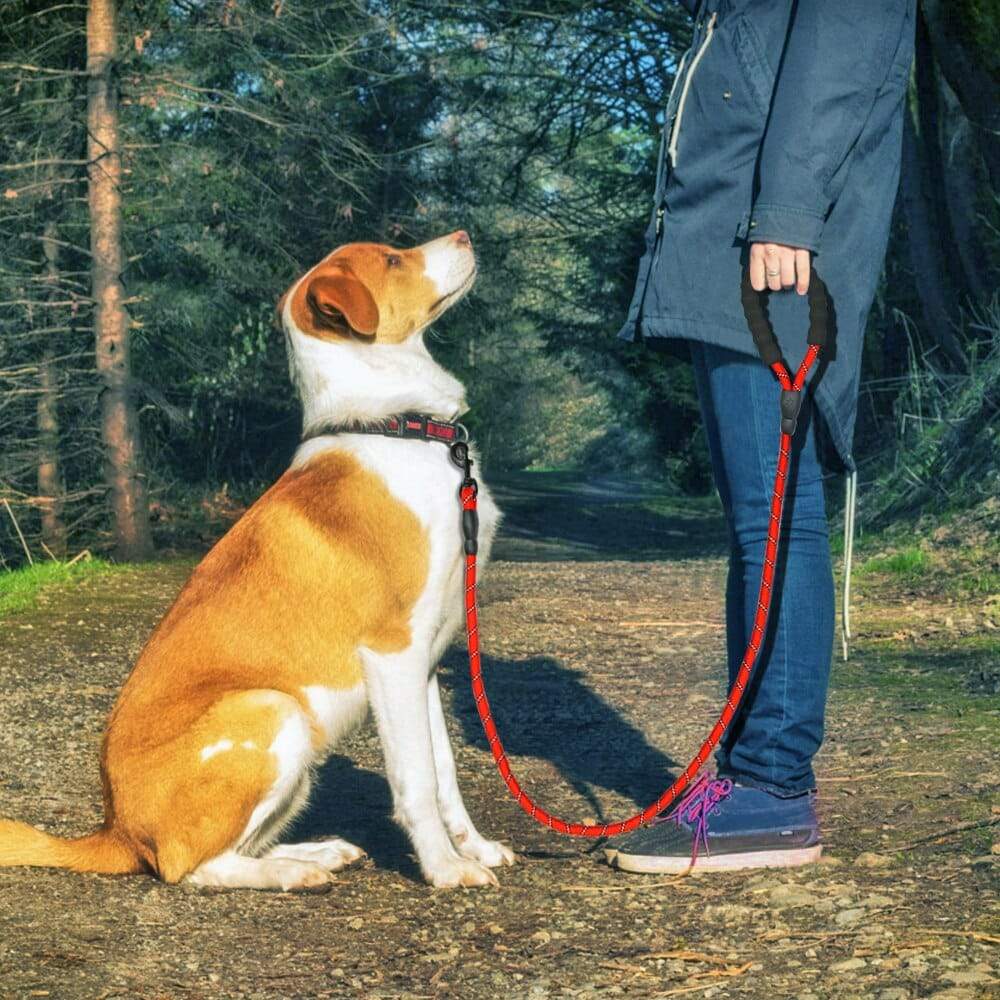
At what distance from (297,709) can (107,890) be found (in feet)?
2.27

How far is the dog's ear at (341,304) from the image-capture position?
4160 mm

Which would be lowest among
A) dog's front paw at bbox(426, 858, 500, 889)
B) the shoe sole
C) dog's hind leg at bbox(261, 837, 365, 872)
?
dog's hind leg at bbox(261, 837, 365, 872)

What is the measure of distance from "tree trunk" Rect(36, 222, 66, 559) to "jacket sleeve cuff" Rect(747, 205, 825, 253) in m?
12.3

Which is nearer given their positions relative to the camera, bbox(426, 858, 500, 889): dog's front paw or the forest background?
bbox(426, 858, 500, 889): dog's front paw

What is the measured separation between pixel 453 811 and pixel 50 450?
13.0 meters

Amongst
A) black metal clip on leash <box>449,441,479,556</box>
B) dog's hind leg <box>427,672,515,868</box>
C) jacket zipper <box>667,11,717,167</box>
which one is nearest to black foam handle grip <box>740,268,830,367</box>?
jacket zipper <box>667,11,717,167</box>

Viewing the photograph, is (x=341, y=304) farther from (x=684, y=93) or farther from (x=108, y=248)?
(x=108, y=248)

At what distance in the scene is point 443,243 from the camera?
14.9 feet

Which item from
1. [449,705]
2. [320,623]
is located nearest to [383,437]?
[320,623]

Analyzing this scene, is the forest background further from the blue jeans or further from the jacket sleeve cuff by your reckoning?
the jacket sleeve cuff

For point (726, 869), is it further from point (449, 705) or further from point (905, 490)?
point (905, 490)

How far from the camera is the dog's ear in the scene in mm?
4160

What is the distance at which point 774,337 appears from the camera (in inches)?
141

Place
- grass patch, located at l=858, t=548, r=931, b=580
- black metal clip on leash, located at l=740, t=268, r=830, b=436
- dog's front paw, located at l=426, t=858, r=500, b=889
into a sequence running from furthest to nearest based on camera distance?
1. grass patch, located at l=858, t=548, r=931, b=580
2. dog's front paw, located at l=426, t=858, r=500, b=889
3. black metal clip on leash, located at l=740, t=268, r=830, b=436
